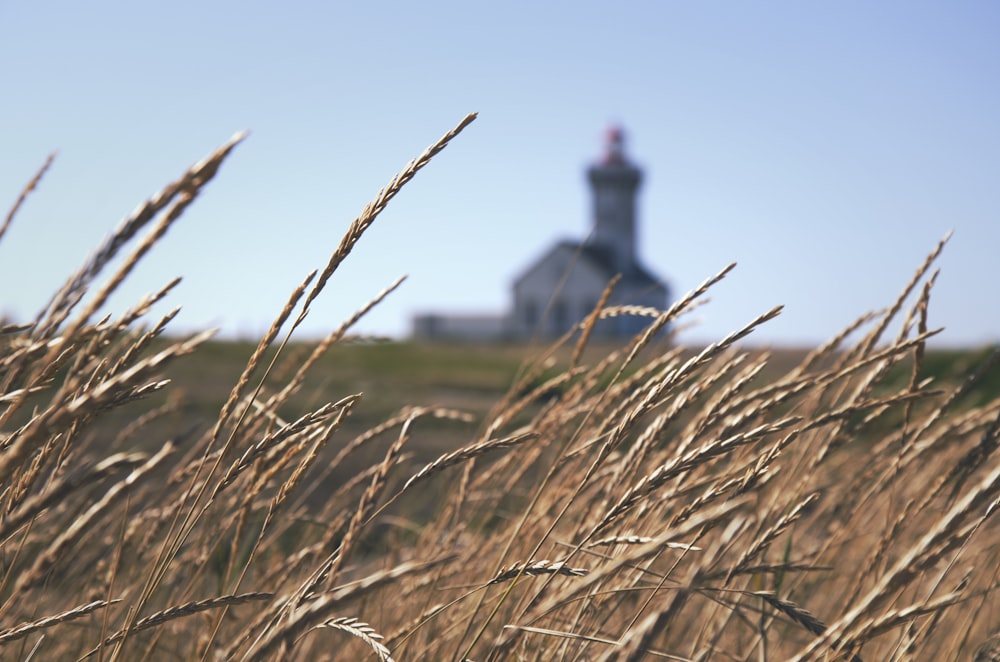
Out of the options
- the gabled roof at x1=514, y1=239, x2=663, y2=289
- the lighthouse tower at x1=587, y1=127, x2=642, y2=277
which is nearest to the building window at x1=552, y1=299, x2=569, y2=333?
the gabled roof at x1=514, y1=239, x2=663, y2=289

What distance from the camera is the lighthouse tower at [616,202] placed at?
3416 cm

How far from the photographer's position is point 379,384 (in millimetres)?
10992

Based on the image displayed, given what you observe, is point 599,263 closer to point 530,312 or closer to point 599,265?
point 599,265

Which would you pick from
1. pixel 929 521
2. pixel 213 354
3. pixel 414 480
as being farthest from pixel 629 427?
pixel 213 354

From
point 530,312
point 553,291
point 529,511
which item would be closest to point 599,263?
point 553,291

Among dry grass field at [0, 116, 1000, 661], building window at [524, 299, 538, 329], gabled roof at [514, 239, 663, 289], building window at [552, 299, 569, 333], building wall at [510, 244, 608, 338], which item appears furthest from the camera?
building window at [524, 299, 538, 329]

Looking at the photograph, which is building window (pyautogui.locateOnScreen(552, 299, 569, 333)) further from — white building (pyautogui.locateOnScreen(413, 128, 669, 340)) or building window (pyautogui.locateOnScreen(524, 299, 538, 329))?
building window (pyautogui.locateOnScreen(524, 299, 538, 329))

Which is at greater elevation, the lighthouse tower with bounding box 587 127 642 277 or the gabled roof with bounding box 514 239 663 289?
the lighthouse tower with bounding box 587 127 642 277

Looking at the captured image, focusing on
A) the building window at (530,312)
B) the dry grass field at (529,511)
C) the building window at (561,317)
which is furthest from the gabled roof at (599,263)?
the dry grass field at (529,511)

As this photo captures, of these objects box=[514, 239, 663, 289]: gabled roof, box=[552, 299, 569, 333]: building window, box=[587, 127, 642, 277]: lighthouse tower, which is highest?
box=[587, 127, 642, 277]: lighthouse tower

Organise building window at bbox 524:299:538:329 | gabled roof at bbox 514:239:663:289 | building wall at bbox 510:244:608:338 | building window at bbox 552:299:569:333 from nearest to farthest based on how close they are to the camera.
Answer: building wall at bbox 510:244:608:338, gabled roof at bbox 514:239:663:289, building window at bbox 552:299:569:333, building window at bbox 524:299:538:329

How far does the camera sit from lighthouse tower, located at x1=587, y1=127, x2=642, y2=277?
112 feet

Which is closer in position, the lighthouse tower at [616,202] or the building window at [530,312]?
the lighthouse tower at [616,202]

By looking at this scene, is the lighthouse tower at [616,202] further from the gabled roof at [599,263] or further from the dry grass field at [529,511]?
the dry grass field at [529,511]
